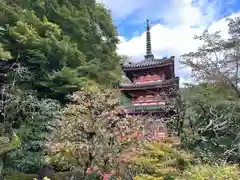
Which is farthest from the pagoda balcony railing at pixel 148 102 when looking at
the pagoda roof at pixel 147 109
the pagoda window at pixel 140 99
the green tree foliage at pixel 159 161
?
the green tree foliage at pixel 159 161

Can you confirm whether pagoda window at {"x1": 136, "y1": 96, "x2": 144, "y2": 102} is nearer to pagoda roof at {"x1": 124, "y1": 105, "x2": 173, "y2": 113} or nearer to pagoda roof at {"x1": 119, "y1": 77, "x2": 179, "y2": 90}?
pagoda roof at {"x1": 119, "y1": 77, "x2": 179, "y2": 90}

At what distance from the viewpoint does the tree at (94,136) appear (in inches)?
320

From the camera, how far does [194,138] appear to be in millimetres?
12844

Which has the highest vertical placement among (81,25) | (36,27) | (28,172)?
(81,25)

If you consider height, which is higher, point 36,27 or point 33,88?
point 36,27

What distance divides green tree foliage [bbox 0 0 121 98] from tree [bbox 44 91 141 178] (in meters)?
5.07

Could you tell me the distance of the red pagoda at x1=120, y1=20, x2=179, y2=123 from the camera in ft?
45.7

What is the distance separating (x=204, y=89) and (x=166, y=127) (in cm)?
374

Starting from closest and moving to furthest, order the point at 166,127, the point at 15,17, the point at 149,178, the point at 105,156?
the point at 149,178, the point at 105,156, the point at 166,127, the point at 15,17

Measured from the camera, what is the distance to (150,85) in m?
14.9

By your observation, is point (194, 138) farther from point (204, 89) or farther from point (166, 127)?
point (204, 89)

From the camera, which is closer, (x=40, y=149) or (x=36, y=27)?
(x=40, y=149)

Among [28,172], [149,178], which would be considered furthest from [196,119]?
[28,172]

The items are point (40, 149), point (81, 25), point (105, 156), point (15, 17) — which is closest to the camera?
point (105, 156)
